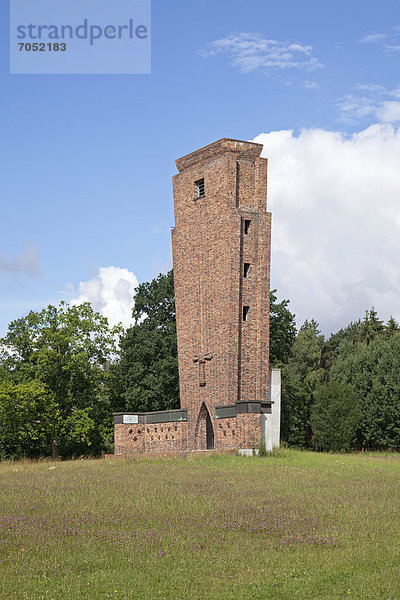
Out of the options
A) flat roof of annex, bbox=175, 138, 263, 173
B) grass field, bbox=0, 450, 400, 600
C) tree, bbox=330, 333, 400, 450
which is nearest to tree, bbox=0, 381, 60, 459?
flat roof of annex, bbox=175, 138, 263, 173

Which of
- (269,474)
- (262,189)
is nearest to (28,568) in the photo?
(269,474)

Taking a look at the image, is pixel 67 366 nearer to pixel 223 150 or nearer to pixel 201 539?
pixel 223 150

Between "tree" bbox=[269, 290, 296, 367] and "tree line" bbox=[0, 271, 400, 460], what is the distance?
0.07 metres

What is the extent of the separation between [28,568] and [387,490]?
11.0 m

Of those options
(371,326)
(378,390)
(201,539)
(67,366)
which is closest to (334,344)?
(371,326)

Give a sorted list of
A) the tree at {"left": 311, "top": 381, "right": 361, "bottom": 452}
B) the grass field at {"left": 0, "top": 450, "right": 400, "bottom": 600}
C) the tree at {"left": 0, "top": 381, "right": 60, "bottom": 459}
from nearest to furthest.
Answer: the grass field at {"left": 0, "top": 450, "right": 400, "bottom": 600} < the tree at {"left": 0, "top": 381, "right": 60, "bottom": 459} < the tree at {"left": 311, "top": 381, "right": 361, "bottom": 452}

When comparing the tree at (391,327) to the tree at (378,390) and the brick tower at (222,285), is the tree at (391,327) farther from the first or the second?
the brick tower at (222,285)

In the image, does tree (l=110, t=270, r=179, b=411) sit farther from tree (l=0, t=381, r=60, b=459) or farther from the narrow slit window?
the narrow slit window

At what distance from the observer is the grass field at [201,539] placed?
32.9ft

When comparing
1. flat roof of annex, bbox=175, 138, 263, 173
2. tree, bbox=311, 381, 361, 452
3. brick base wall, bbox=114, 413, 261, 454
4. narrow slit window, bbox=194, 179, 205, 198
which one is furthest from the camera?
tree, bbox=311, 381, 361, 452

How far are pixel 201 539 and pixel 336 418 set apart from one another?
41.8 metres

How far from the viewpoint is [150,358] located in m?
45.5

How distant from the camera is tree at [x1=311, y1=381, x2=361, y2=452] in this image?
52.4m

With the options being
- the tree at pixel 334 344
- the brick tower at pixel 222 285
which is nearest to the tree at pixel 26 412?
the brick tower at pixel 222 285
